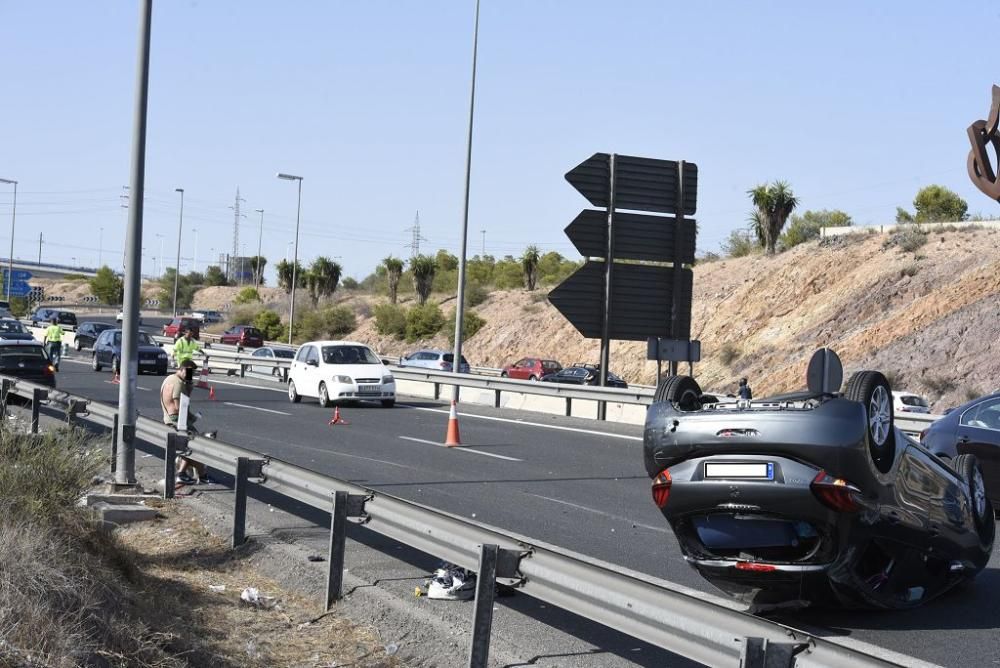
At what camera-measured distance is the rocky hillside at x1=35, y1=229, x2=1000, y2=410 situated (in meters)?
42.8

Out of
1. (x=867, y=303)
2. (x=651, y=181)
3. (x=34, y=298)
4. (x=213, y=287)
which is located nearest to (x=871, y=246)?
(x=867, y=303)

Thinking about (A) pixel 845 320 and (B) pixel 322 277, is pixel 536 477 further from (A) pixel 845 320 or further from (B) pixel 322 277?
(B) pixel 322 277

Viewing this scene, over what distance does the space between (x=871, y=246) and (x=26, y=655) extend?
187 ft

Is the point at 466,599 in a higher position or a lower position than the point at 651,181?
lower

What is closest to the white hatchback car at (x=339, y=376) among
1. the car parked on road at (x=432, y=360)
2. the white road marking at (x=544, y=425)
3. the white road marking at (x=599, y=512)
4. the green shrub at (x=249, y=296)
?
the white road marking at (x=544, y=425)

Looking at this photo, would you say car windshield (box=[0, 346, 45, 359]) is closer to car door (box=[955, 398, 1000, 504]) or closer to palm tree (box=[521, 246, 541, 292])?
car door (box=[955, 398, 1000, 504])

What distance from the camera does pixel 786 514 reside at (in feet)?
22.9

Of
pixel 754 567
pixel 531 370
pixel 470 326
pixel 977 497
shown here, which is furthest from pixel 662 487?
pixel 470 326

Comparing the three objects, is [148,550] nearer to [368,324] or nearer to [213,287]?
[368,324]

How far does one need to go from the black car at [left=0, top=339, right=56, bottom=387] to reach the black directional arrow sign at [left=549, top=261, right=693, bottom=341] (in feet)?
40.6

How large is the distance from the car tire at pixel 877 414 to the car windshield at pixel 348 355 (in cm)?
2353

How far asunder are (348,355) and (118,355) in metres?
14.2

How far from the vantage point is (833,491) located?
6.89 metres

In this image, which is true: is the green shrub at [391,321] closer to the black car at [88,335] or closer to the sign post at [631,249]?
the black car at [88,335]
